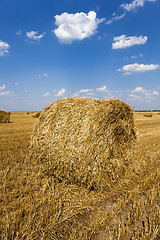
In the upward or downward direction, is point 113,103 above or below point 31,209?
above

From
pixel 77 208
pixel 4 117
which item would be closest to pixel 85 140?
pixel 77 208

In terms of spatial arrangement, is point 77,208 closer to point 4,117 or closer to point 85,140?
point 85,140

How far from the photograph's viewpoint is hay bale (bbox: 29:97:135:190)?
3604 millimetres

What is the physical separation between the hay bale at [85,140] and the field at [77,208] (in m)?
0.30

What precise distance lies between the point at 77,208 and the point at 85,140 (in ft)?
4.42

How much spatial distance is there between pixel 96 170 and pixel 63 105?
1922 mm

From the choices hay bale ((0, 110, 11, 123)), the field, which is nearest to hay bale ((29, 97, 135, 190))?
the field

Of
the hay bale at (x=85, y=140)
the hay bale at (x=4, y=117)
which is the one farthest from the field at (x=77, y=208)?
the hay bale at (x=4, y=117)

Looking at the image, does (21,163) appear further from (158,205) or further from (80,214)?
(158,205)

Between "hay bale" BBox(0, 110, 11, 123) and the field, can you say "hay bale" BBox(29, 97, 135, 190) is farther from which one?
"hay bale" BBox(0, 110, 11, 123)

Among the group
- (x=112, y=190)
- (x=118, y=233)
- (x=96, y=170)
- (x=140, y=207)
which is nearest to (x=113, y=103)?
(x=96, y=170)

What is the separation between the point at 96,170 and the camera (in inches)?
140

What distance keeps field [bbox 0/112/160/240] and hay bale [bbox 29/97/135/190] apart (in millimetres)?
295

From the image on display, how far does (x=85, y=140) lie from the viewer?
3609 millimetres
